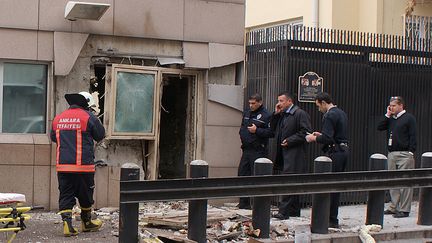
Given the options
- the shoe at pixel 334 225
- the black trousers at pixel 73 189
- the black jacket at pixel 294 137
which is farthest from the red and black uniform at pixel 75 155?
the shoe at pixel 334 225

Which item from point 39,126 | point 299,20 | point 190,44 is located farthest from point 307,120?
point 299,20

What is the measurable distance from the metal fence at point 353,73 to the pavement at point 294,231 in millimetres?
1559

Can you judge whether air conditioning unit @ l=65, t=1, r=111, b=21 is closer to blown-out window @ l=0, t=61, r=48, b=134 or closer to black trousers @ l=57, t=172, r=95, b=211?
blown-out window @ l=0, t=61, r=48, b=134

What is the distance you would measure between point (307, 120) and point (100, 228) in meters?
3.32

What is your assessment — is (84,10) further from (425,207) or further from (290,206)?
(425,207)

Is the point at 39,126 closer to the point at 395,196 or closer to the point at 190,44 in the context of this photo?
the point at 190,44

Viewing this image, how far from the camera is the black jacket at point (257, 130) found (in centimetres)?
965

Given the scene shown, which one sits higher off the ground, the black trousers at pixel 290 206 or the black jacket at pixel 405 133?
the black jacket at pixel 405 133

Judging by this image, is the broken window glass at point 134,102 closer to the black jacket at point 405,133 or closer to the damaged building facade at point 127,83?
the damaged building facade at point 127,83

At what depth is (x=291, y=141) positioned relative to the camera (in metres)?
9.12

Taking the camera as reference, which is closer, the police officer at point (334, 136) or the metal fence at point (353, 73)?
the police officer at point (334, 136)

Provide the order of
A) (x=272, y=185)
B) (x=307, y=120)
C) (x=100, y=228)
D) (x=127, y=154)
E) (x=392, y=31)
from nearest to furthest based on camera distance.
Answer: (x=272, y=185) < (x=100, y=228) < (x=307, y=120) < (x=127, y=154) < (x=392, y=31)

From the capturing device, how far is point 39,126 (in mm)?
9586

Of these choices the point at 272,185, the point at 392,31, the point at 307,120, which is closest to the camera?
the point at 272,185
